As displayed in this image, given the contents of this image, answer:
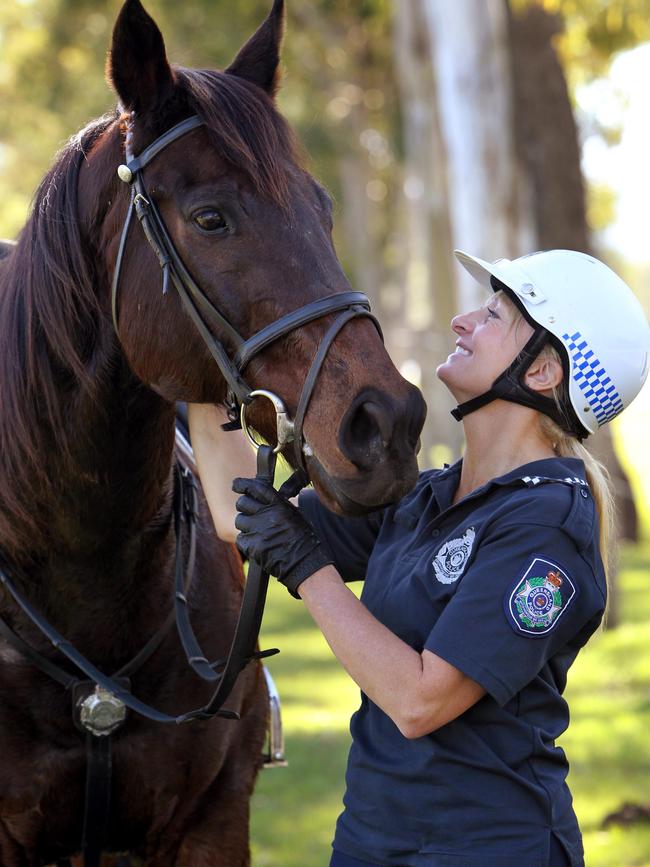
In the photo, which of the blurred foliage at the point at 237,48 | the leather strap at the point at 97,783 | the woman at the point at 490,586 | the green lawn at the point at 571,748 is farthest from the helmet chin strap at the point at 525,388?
the blurred foliage at the point at 237,48

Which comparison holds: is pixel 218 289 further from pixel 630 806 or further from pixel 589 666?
pixel 589 666

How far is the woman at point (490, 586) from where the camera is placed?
2.13 m

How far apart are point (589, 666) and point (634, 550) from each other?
179 inches

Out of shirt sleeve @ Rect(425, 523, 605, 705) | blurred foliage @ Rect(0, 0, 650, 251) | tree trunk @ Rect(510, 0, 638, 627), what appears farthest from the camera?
blurred foliage @ Rect(0, 0, 650, 251)

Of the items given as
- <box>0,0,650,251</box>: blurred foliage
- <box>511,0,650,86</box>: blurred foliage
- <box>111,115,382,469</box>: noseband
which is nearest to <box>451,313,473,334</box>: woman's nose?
<box>111,115,382,469</box>: noseband

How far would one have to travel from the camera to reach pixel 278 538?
85.0 inches

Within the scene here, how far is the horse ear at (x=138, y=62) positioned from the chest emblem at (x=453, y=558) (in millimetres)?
1075

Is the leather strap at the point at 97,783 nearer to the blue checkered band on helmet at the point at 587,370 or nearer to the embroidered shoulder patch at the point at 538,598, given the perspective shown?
the embroidered shoulder patch at the point at 538,598

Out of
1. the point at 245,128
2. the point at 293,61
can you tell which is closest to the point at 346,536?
the point at 245,128

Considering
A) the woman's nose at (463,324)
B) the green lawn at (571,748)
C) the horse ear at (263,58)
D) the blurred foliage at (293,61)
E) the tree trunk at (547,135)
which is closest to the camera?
the woman's nose at (463,324)

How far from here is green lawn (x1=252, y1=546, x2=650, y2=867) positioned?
453 cm

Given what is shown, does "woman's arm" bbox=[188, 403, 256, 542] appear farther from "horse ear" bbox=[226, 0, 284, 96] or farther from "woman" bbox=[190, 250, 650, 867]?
"horse ear" bbox=[226, 0, 284, 96]

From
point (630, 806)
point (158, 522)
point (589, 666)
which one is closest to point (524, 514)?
point (158, 522)

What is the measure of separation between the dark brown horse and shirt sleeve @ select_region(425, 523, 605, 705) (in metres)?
0.27
